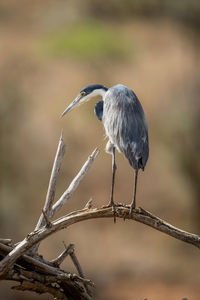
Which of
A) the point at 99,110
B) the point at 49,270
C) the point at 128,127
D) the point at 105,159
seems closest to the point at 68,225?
the point at 49,270

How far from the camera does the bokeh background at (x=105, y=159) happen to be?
37.8 feet

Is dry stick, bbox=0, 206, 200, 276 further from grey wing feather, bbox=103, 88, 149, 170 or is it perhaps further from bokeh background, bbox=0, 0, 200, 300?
bokeh background, bbox=0, 0, 200, 300

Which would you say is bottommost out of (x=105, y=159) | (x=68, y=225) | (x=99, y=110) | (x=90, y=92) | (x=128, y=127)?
(x=68, y=225)

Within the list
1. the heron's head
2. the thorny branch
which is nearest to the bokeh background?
the heron's head

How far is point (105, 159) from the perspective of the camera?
1664cm

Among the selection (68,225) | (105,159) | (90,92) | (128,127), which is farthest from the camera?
(105,159)

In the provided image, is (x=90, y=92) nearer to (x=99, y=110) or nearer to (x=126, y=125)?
(x=99, y=110)

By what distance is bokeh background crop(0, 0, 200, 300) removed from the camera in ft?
37.8

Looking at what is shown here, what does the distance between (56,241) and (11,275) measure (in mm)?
8879

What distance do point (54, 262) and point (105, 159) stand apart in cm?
1297

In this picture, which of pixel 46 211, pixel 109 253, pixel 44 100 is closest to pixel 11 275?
pixel 46 211

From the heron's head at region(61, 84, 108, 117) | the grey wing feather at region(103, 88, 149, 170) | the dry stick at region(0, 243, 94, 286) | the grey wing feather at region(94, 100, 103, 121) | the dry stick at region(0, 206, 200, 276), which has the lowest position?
the dry stick at region(0, 243, 94, 286)

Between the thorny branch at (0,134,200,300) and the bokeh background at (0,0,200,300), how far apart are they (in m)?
7.24

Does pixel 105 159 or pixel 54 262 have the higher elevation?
pixel 105 159
